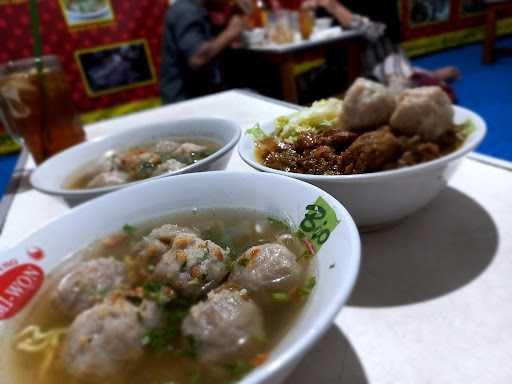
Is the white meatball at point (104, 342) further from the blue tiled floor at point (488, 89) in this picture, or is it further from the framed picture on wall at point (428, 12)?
the framed picture on wall at point (428, 12)

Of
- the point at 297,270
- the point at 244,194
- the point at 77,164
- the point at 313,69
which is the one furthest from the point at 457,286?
the point at 313,69

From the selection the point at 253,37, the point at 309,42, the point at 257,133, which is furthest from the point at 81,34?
the point at 257,133

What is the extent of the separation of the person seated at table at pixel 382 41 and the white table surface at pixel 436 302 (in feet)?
10.9

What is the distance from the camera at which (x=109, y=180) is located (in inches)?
45.0

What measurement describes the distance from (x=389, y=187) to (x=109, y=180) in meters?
0.77

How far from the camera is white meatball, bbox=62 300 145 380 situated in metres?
0.60

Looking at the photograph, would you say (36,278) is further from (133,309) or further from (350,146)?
(350,146)

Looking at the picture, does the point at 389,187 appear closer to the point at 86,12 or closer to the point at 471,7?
the point at 86,12

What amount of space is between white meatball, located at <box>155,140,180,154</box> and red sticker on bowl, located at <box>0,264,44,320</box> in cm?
59

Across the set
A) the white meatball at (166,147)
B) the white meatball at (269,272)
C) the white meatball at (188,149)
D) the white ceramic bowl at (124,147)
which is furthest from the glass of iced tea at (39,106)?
the white meatball at (269,272)

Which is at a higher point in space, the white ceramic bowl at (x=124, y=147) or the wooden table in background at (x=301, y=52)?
the white ceramic bowl at (x=124, y=147)

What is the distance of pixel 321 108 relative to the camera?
1.12 m

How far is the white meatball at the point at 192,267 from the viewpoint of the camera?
28.2 inches

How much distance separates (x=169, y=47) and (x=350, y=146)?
345 centimetres
